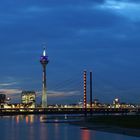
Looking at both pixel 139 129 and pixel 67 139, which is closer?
pixel 67 139

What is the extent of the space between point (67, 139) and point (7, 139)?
6.99 meters

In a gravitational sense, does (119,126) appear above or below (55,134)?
above

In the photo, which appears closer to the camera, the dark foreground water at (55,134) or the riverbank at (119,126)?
the dark foreground water at (55,134)

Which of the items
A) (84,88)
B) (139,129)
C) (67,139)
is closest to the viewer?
(67,139)

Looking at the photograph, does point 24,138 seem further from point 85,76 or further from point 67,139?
point 85,76

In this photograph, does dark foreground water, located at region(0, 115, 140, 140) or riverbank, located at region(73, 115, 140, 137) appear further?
riverbank, located at region(73, 115, 140, 137)

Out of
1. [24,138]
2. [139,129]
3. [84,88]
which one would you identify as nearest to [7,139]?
[24,138]

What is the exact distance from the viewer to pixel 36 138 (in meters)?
63.8

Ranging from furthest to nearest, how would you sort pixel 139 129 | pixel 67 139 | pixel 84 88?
1. pixel 84 88
2. pixel 139 129
3. pixel 67 139

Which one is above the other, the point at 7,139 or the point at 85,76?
the point at 85,76

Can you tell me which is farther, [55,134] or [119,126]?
[119,126]

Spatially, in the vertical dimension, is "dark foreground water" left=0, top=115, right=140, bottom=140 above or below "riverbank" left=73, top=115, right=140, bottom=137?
below

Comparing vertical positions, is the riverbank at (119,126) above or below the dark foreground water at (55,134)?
above

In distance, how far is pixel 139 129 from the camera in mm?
74188
